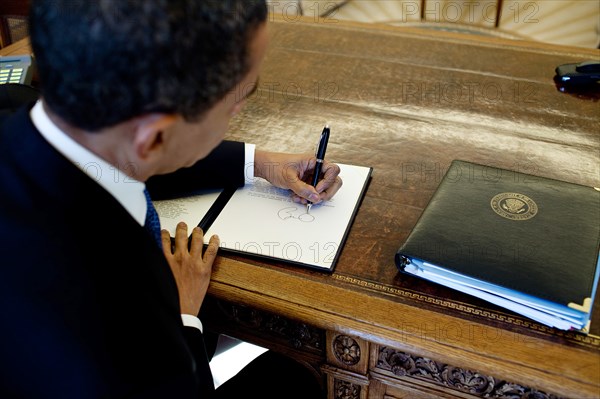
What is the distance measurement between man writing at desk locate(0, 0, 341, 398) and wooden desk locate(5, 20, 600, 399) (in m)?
0.13

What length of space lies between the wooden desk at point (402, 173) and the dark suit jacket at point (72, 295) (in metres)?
0.22

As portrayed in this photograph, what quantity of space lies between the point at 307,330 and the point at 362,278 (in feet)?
0.50

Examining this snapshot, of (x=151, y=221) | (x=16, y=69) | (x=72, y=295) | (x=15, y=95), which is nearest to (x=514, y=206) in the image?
(x=151, y=221)

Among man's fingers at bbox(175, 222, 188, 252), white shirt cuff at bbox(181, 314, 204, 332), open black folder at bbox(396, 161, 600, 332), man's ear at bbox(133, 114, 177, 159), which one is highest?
man's ear at bbox(133, 114, 177, 159)

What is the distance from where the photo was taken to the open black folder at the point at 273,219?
1.00m

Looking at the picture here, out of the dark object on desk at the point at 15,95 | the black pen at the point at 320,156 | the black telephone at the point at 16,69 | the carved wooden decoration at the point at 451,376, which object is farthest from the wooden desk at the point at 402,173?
the black telephone at the point at 16,69

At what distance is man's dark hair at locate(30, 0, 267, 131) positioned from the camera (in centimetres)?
62

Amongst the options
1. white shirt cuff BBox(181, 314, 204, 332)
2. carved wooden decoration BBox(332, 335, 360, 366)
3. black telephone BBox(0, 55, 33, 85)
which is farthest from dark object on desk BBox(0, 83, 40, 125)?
carved wooden decoration BBox(332, 335, 360, 366)

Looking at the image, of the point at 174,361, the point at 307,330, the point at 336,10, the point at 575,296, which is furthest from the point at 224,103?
the point at 336,10

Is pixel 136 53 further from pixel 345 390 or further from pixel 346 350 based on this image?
pixel 345 390

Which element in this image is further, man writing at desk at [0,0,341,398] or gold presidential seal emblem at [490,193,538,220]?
gold presidential seal emblem at [490,193,538,220]

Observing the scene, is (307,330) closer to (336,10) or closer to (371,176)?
(371,176)

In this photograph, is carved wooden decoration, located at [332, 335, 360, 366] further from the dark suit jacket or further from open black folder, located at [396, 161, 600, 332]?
the dark suit jacket

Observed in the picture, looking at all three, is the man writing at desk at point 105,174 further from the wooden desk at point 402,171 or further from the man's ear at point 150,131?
the wooden desk at point 402,171
